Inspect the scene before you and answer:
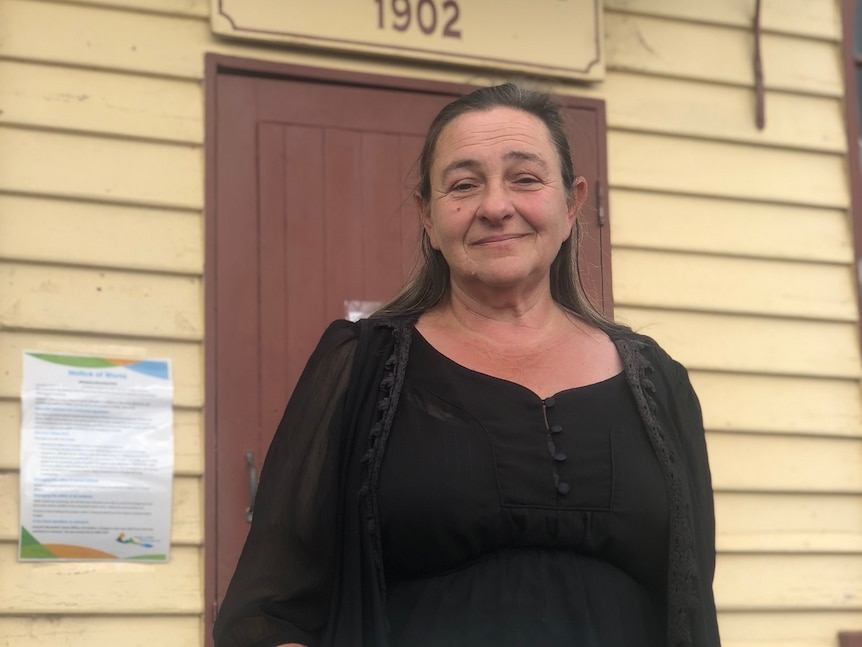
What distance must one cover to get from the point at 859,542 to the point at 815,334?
30.3 inches

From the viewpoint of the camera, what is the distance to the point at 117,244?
378 cm

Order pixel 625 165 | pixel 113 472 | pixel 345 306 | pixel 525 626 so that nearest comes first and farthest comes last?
pixel 525 626
pixel 113 472
pixel 345 306
pixel 625 165

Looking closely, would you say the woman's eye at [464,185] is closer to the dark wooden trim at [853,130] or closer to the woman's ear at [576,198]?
the woman's ear at [576,198]

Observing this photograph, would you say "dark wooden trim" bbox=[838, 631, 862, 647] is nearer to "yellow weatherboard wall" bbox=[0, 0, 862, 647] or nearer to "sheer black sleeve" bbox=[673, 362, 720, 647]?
"yellow weatherboard wall" bbox=[0, 0, 862, 647]

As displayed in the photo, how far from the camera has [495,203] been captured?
2.15 m

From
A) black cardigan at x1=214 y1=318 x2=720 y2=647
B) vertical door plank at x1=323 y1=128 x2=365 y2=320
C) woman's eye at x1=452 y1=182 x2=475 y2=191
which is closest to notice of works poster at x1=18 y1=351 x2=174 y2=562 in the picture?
vertical door plank at x1=323 y1=128 x2=365 y2=320

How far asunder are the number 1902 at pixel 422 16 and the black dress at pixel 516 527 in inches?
92.3

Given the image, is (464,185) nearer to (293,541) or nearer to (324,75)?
(293,541)

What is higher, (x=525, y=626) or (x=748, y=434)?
(x=748, y=434)

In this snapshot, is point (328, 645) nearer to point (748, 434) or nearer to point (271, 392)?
point (271, 392)

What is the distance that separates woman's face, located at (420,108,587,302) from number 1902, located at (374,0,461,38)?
6.48 feet

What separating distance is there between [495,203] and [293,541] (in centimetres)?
67

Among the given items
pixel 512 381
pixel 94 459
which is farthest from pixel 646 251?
pixel 512 381

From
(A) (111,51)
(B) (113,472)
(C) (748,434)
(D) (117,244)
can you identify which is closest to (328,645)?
(B) (113,472)
